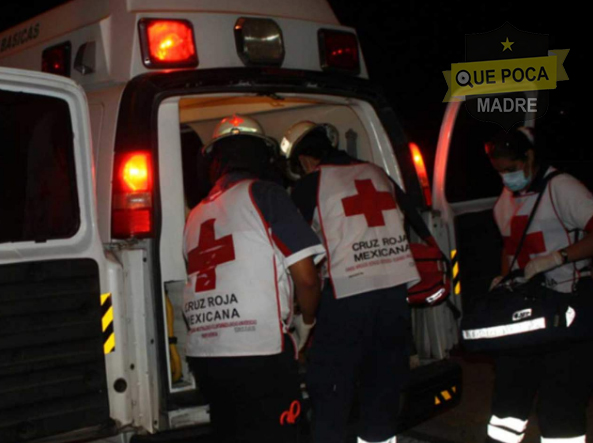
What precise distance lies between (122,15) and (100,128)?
0.55 metres

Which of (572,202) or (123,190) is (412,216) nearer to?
(572,202)

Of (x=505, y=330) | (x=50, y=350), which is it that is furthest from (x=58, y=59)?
(x=505, y=330)

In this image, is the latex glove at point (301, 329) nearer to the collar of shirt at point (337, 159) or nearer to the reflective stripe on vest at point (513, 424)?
the collar of shirt at point (337, 159)

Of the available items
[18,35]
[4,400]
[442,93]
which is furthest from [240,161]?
[442,93]

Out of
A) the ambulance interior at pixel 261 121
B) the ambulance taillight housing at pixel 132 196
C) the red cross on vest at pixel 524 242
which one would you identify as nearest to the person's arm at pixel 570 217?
the red cross on vest at pixel 524 242

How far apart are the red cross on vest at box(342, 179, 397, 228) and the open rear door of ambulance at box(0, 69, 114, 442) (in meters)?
1.15

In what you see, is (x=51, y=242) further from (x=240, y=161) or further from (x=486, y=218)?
(x=486, y=218)

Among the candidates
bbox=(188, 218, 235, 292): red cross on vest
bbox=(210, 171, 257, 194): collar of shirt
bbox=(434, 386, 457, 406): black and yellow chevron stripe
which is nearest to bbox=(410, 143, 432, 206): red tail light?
bbox=(434, 386, 457, 406): black and yellow chevron stripe

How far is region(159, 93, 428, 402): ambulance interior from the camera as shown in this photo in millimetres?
3750

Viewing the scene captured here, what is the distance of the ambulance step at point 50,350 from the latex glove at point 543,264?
6.32ft

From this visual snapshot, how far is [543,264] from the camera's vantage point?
3.54 metres

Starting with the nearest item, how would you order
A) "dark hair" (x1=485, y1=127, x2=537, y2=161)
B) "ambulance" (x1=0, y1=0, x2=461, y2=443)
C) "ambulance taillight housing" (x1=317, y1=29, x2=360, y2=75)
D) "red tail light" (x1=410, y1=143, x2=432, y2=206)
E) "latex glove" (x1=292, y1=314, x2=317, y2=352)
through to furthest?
"ambulance" (x1=0, y1=0, x2=461, y2=443) → "latex glove" (x1=292, y1=314, x2=317, y2=352) → "dark hair" (x1=485, y1=127, x2=537, y2=161) → "ambulance taillight housing" (x1=317, y1=29, x2=360, y2=75) → "red tail light" (x1=410, y1=143, x2=432, y2=206)

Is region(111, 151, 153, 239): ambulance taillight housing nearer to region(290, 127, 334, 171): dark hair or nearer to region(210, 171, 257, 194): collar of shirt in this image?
region(210, 171, 257, 194): collar of shirt

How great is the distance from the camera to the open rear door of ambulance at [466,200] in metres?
4.63
